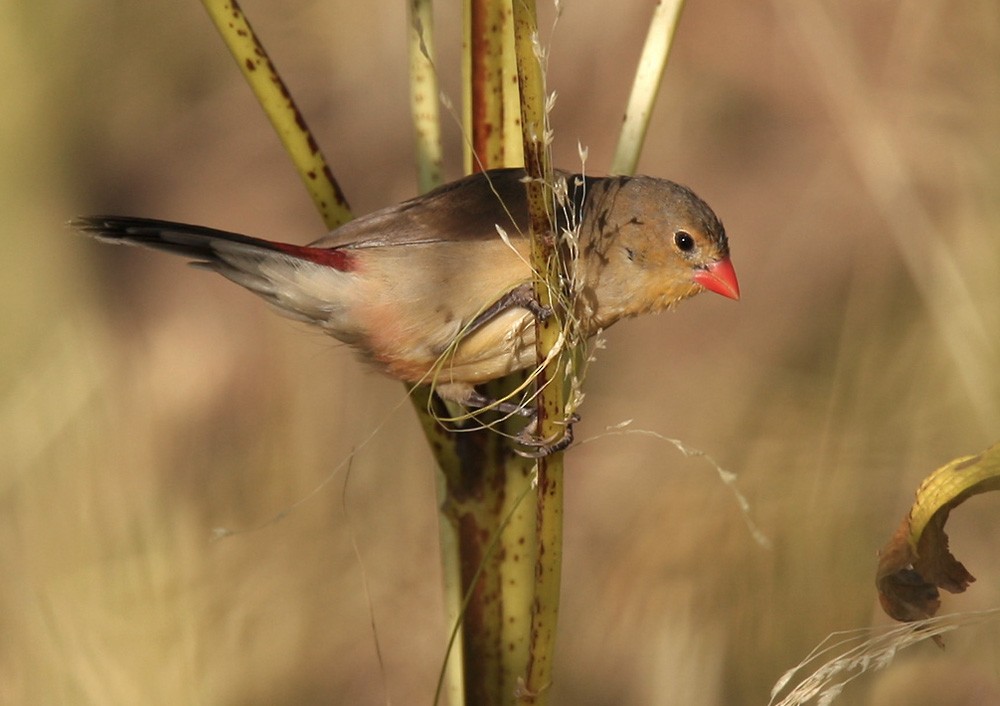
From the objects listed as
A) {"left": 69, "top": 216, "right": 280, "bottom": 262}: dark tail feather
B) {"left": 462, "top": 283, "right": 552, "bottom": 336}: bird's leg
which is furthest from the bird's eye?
{"left": 69, "top": 216, "right": 280, "bottom": 262}: dark tail feather

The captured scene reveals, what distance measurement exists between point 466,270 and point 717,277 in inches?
26.2

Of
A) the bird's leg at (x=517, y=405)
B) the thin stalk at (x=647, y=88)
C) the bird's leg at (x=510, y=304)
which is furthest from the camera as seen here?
the bird's leg at (x=510, y=304)

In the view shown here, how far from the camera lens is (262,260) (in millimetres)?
2428

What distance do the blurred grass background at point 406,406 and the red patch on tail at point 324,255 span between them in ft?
1.27

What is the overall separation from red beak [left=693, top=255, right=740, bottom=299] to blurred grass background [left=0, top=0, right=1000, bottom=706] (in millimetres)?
233

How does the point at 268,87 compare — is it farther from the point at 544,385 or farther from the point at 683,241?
the point at 683,241

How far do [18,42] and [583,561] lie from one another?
2.19 m

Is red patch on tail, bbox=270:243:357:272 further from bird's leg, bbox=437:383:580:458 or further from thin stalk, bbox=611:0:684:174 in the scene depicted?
thin stalk, bbox=611:0:684:174

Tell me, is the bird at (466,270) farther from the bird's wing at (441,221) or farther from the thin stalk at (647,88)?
the thin stalk at (647,88)

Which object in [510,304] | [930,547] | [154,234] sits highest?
[154,234]

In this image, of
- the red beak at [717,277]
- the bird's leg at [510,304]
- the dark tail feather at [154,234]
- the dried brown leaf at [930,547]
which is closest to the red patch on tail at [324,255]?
the dark tail feather at [154,234]

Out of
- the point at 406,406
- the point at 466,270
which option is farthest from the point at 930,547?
the point at 406,406

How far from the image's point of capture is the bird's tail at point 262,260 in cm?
215

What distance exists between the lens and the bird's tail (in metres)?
2.15
